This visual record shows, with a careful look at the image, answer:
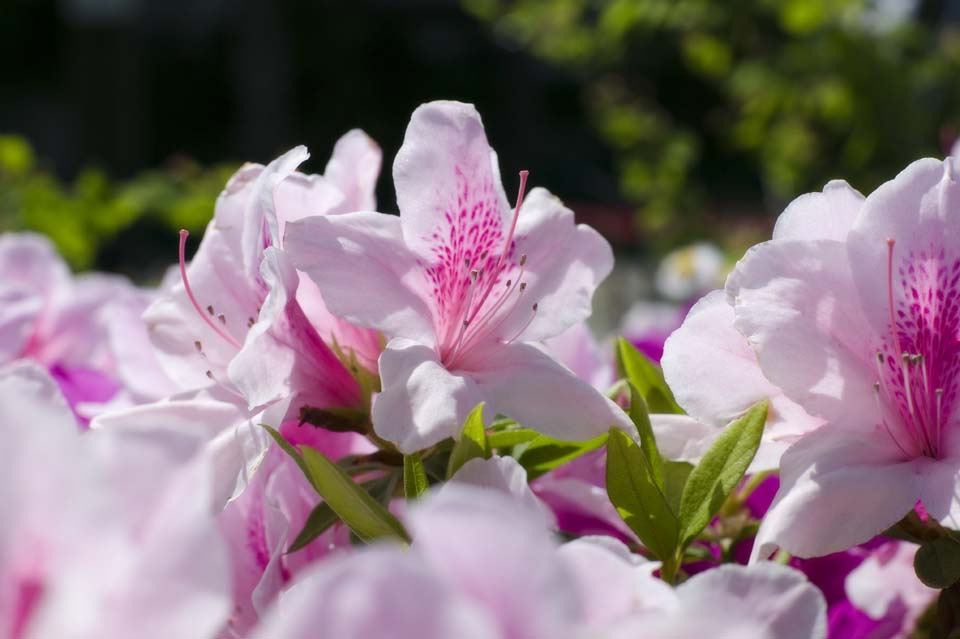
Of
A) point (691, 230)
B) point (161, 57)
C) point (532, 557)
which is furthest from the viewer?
point (161, 57)

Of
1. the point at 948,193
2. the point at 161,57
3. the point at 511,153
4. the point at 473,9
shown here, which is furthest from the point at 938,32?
the point at 161,57

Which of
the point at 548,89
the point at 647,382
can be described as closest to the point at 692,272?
the point at 647,382

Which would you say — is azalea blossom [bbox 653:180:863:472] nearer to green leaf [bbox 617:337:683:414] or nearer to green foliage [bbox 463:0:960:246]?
green leaf [bbox 617:337:683:414]

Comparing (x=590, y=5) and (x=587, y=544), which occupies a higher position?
(x=587, y=544)

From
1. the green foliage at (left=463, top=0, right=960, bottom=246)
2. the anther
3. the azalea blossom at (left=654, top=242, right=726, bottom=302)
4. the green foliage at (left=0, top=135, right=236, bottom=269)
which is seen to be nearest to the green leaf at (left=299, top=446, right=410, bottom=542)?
the anther

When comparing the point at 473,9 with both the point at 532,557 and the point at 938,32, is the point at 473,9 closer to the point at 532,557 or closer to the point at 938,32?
the point at 938,32

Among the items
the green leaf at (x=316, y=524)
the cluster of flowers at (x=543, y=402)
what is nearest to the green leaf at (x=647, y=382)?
the cluster of flowers at (x=543, y=402)

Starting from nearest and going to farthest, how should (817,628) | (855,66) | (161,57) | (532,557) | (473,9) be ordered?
(532,557), (817,628), (855,66), (473,9), (161,57)

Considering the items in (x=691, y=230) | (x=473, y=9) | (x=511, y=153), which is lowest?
(x=511, y=153)
